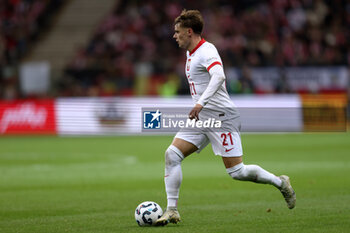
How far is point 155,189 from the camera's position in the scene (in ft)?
37.7

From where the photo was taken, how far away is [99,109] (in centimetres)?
2502

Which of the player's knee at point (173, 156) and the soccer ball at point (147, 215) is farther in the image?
the player's knee at point (173, 156)

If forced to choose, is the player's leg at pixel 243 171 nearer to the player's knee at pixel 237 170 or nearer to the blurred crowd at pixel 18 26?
the player's knee at pixel 237 170

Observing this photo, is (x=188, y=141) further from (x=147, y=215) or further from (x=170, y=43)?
(x=170, y=43)

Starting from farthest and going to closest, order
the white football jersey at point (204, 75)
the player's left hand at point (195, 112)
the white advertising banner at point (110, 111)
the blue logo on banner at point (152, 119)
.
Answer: the white advertising banner at point (110, 111), the blue logo on banner at point (152, 119), the white football jersey at point (204, 75), the player's left hand at point (195, 112)

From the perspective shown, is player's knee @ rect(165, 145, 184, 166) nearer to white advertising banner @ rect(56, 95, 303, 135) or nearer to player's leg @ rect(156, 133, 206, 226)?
player's leg @ rect(156, 133, 206, 226)

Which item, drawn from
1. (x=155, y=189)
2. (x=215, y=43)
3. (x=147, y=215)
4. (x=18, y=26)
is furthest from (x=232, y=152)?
(x=18, y=26)

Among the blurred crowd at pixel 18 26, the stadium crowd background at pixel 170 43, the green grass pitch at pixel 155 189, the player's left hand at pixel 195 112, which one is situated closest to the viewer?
the player's left hand at pixel 195 112

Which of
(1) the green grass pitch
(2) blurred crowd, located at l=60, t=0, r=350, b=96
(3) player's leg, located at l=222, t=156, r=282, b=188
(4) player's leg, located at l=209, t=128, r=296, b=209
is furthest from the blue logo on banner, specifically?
(2) blurred crowd, located at l=60, t=0, r=350, b=96

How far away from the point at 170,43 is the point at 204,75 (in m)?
23.3

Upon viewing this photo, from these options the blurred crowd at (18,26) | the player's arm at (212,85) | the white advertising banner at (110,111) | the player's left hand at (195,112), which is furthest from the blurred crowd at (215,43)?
the player's left hand at (195,112)

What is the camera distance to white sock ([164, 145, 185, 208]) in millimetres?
7809

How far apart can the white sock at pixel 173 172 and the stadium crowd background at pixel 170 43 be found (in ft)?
62.9

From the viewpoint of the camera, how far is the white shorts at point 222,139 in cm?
776
